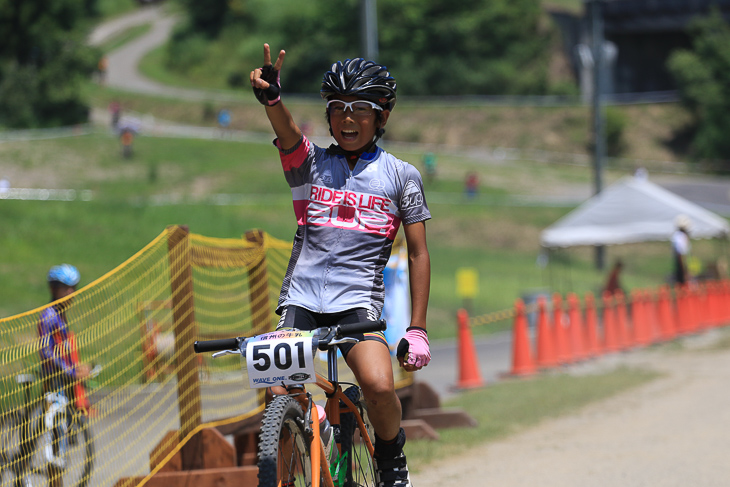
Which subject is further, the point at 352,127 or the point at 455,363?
the point at 455,363

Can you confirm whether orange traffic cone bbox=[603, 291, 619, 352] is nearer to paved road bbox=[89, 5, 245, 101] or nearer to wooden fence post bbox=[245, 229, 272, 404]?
wooden fence post bbox=[245, 229, 272, 404]

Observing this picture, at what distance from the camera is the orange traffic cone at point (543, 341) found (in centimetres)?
1568

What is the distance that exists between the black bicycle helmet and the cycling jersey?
7.07ft

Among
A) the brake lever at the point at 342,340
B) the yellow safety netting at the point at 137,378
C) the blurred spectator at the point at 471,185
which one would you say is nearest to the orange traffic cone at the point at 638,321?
the yellow safety netting at the point at 137,378

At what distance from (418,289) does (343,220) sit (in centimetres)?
46

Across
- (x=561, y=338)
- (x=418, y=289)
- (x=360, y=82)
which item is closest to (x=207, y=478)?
(x=418, y=289)

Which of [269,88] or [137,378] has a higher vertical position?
[269,88]

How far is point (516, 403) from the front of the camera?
11.9m

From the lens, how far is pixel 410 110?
227 ft

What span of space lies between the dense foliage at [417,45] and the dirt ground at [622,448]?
68.3m

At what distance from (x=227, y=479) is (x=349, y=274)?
2333mm

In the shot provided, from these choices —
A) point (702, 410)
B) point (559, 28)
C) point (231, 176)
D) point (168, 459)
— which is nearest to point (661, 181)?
point (231, 176)

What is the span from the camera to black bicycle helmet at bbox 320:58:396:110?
Result: 461 centimetres

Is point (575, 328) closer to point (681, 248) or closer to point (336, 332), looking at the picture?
point (681, 248)
